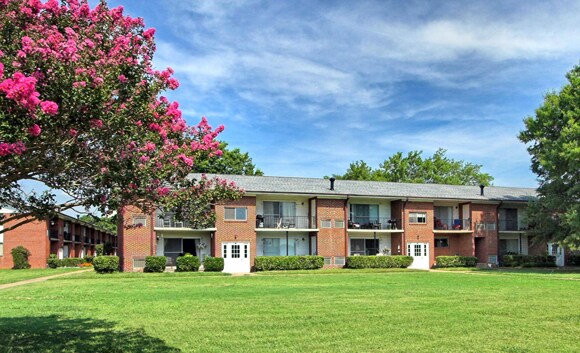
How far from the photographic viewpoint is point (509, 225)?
137 feet

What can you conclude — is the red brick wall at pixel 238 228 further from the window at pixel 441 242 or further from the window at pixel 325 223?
the window at pixel 441 242

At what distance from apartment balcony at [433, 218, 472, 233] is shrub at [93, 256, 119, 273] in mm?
23264

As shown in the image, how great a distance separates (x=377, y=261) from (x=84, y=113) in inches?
1263

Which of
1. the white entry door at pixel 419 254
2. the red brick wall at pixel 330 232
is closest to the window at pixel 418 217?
the white entry door at pixel 419 254

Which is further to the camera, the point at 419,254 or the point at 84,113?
the point at 419,254

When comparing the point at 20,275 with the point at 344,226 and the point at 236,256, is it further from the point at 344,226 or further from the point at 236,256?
the point at 344,226

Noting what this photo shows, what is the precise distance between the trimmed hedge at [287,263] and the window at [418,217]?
8.49 meters

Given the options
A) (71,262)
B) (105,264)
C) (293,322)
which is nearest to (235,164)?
(71,262)

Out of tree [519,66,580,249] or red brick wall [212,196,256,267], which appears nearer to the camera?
tree [519,66,580,249]

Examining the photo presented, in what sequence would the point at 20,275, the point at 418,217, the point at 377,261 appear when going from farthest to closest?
the point at 418,217 → the point at 377,261 → the point at 20,275

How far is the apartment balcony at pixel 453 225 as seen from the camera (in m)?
39.5

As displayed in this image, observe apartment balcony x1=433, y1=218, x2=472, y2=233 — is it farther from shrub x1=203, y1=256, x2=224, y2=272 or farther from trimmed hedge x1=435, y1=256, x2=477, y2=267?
shrub x1=203, y1=256, x2=224, y2=272

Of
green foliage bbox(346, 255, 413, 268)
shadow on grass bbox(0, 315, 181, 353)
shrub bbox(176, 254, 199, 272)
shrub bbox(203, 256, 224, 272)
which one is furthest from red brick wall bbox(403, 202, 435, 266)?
shadow on grass bbox(0, 315, 181, 353)

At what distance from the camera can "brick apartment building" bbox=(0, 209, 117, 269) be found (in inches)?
1614
